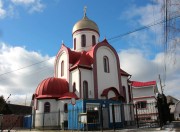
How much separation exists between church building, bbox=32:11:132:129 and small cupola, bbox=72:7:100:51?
3.07m

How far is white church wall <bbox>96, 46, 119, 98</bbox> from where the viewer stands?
28.2 metres

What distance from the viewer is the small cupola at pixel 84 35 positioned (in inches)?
1339

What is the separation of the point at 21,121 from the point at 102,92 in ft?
42.4

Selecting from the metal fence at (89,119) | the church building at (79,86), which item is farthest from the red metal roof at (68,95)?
the metal fence at (89,119)

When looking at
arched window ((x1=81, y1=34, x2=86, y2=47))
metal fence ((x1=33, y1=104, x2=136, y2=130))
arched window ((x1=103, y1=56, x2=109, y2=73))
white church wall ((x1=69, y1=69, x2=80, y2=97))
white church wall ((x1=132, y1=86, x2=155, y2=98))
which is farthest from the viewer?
white church wall ((x1=132, y1=86, x2=155, y2=98))

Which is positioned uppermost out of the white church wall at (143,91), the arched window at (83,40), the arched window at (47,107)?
the arched window at (83,40)

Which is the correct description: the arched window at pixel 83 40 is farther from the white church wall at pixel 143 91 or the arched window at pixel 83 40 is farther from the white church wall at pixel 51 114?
the white church wall at pixel 143 91

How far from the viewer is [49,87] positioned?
2684 cm

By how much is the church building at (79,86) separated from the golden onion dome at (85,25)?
453 cm

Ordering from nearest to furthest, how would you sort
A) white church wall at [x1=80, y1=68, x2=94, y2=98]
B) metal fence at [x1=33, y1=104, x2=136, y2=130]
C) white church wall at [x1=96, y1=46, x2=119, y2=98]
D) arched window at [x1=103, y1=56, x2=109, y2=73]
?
1. metal fence at [x1=33, y1=104, x2=136, y2=130]
2. white church wall at [x1=80, y1=68, x2=94, y2=98]
3. white church wall at [x1=96, y1=46, x2=119, y2=98]
4. arched window at [x1=103, y1=56, x2=109, y2=73]

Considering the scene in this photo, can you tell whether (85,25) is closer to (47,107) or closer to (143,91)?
(47,107)

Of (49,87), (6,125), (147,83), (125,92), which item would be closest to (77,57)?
(49,87)

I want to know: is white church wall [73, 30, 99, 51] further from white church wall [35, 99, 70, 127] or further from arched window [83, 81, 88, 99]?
white church wall [35, 99, 70, 127]

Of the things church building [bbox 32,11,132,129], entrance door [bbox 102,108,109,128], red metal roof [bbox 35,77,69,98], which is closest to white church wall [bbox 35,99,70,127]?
church building [bbox 32,11,132,129]
